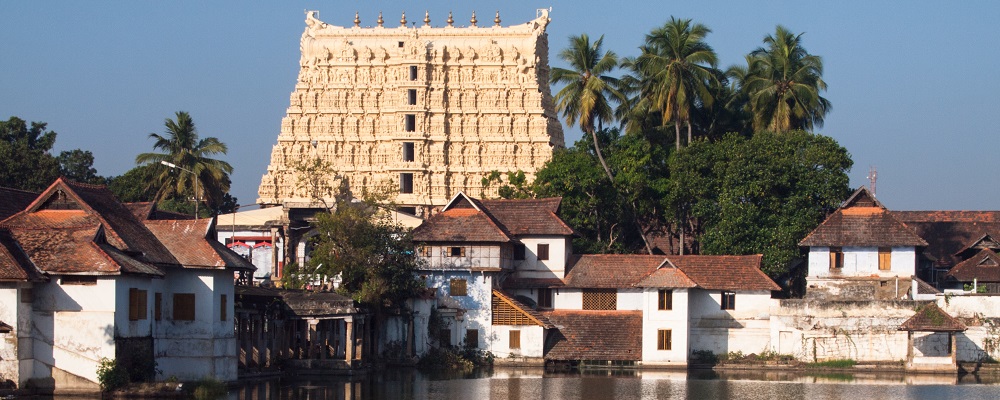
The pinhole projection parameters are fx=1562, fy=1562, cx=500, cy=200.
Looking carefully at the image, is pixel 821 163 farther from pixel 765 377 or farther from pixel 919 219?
pixel 765 377

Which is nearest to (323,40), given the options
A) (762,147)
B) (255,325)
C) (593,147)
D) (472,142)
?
(472,142)

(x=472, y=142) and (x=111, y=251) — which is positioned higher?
(x=472, y=142)

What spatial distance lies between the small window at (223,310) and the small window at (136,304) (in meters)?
3.32

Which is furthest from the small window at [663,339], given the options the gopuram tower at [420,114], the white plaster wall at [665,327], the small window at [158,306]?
the gopuram tower at [420,114]

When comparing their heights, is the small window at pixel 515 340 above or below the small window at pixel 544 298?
below

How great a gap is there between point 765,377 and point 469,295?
41.5 ft

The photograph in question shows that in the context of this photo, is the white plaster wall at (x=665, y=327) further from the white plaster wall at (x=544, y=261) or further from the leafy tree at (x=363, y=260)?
the leafy tree at (x=363, y=260)

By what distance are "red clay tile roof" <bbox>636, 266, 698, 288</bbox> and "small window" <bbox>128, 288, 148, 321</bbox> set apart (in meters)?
23.6

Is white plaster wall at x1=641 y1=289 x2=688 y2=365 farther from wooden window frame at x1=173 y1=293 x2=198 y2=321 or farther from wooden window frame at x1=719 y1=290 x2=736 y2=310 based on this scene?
wooden window frame at x1=173 y1=293 x2=198 y2=321

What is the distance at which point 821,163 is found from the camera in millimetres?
69250

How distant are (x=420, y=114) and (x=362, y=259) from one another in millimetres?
35413

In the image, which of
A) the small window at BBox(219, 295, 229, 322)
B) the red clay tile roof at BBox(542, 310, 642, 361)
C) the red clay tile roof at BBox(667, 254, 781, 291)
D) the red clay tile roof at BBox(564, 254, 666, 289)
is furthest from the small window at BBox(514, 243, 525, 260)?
→ the small window at BBox(219, 295, 229, 322)

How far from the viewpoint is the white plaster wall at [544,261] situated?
214 ft

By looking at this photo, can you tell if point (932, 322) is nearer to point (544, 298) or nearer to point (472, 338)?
point (544, 298)
